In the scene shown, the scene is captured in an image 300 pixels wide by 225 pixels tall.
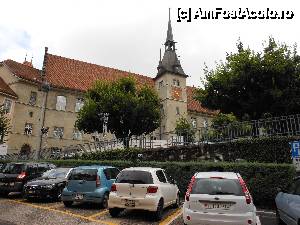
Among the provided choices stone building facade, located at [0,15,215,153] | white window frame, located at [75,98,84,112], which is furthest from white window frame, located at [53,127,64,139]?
white window frame, located at [75,98,84,112]

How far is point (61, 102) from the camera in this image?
49125 millimetres

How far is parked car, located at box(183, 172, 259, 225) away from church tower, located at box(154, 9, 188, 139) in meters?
45.6

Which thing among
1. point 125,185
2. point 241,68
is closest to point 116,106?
point 241,68

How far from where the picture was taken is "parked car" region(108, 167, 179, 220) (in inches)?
396

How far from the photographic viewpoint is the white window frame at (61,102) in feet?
160

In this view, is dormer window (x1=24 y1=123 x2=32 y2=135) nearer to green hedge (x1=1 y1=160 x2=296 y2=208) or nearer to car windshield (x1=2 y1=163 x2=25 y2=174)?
car windshield (x1=2 y1=163 x2=25 y2=174)

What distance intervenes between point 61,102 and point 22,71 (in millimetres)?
7228

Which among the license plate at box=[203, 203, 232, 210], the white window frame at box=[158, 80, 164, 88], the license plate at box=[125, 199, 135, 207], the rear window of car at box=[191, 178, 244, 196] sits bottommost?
the license plate at box=[125, 199, 135, 207]

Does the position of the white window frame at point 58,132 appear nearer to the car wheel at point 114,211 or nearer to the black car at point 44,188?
the black car at point 44,188

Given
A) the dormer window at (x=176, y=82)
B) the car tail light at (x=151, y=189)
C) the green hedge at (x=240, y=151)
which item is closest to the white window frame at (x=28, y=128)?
the dormer window at (x=176, y=82)

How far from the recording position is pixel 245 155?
1714 centimetres

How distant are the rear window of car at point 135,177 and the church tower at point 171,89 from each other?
43.1 m

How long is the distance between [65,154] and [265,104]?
69.4 ft

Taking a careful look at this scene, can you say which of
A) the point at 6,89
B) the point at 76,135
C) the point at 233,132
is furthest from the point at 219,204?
the point at 76,135
